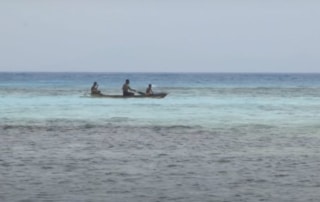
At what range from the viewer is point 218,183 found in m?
16.5

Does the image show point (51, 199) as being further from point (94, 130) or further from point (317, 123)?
point (317, 123)

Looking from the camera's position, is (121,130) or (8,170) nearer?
(8,170)

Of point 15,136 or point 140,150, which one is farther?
point 15,136

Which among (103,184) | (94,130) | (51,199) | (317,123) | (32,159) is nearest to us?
(51,199)

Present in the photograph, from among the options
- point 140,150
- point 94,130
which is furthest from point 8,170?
point 94,130

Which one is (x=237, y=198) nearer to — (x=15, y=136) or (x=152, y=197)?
(x=152, y=197)

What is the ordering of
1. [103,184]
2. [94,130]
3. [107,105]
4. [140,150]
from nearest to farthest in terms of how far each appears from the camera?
1. [103,184]
2. [140,150]
3. [94,130]
4. [107,105]

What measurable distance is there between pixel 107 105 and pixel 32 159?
28.9 m

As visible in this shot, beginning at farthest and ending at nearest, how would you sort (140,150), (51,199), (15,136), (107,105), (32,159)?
(107,105)
(15,136)
(140,150)
(32,159)
(51,199)

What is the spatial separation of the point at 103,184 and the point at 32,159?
4.18m

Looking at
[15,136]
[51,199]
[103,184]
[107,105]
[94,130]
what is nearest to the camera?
[51,199]

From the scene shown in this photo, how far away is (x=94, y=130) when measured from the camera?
29469mm

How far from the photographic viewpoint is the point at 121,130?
29.5 m

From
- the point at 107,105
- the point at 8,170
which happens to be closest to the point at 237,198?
the point at 8,170
